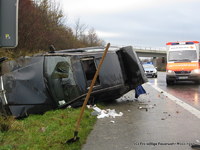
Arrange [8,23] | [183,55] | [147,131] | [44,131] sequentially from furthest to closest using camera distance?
[183,55] < [147,131] < [44,131] < [8,23]

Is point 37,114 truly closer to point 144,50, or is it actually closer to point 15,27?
point 15,27

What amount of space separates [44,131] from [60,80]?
1900mm

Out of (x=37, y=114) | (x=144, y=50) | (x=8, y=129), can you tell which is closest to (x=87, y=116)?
(x=37, y=114)

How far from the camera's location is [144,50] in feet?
217

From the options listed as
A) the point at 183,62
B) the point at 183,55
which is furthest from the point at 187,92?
the point at 183,55

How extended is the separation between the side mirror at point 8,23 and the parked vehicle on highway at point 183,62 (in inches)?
520

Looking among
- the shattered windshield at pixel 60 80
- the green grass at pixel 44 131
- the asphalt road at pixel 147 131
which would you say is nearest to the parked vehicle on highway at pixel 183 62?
the asphalt road at pixel 147 131

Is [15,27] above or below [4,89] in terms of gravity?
above

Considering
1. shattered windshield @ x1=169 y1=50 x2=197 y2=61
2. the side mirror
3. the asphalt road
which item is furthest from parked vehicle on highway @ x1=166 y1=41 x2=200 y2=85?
the side mirror

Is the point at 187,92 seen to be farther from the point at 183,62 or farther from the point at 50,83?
the point at 50,83

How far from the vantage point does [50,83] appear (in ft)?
20.6

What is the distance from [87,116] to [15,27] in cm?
329

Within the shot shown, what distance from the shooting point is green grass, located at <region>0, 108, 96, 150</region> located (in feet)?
12.9

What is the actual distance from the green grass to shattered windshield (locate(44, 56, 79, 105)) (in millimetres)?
440
